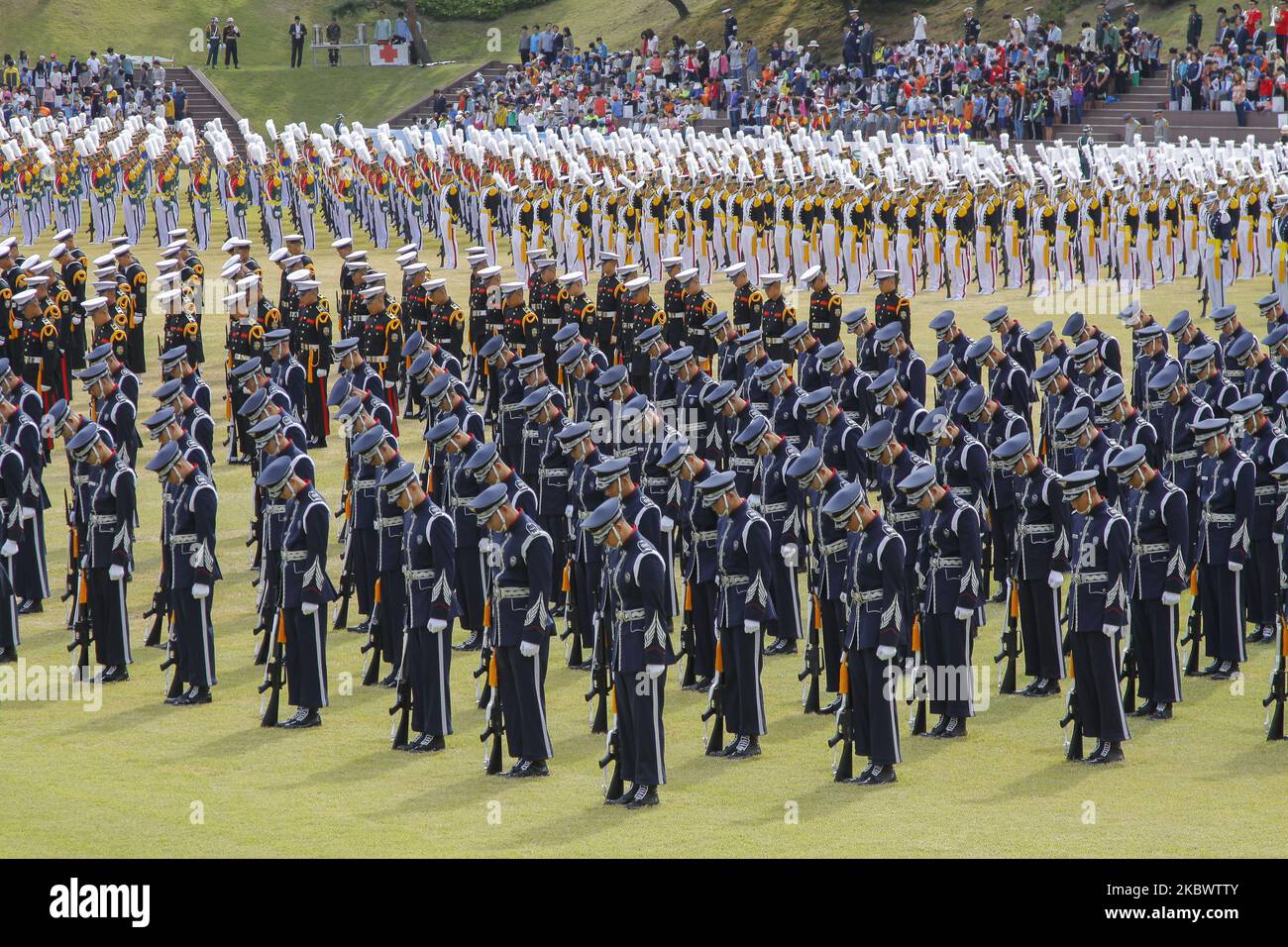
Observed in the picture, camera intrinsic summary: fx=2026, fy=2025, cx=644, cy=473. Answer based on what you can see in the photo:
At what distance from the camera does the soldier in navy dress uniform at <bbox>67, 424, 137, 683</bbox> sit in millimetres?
14562

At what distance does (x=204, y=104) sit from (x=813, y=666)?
49.3 m

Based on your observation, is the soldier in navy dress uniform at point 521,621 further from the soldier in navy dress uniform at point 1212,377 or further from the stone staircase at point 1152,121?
the stone staircase at point 1152,121

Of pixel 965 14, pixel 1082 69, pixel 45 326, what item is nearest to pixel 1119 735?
pixel 45 326

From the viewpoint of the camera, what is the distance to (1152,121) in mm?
46875

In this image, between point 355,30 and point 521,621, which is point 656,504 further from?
point 355,30

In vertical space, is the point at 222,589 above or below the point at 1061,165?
below

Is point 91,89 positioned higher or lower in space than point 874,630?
higher

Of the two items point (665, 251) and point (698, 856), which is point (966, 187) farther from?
point (698, 856)

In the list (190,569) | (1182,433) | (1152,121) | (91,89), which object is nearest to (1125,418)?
(1182,433)

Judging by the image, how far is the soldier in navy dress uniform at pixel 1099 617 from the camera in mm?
12422

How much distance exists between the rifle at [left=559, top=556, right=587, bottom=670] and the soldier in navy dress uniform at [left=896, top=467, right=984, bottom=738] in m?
2.87

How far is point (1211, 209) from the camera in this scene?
30.3 metres

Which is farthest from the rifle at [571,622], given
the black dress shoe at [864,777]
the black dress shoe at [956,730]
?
the black dress shoe at [864,777]

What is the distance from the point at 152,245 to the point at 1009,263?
16912 millimetres
